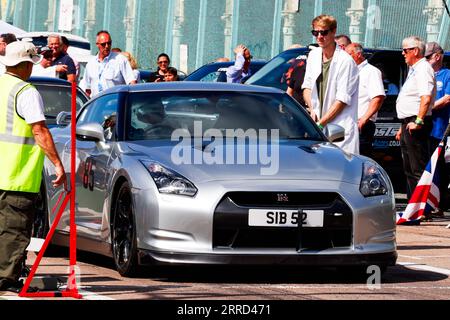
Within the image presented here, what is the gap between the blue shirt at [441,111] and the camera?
16.8m

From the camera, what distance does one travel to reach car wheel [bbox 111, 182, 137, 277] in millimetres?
10125

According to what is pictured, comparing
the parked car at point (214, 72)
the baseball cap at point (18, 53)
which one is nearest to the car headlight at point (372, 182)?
the baseball cap at point (18, 53)

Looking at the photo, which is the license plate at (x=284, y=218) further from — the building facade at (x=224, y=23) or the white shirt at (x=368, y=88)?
the building facade at (x=224, y=23)

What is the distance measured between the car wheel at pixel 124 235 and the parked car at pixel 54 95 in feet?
20.9

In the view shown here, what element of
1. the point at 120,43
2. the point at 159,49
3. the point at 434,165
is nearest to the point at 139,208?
the point at 434,165

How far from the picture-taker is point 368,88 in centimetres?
1599

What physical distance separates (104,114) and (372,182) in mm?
2464

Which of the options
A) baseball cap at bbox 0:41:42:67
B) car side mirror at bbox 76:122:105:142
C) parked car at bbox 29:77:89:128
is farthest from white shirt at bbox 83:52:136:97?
baseball cap at bbox 0:41:42:67

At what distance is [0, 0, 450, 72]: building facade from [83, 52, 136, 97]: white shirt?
36.2ft

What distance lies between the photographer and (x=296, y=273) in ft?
35.6

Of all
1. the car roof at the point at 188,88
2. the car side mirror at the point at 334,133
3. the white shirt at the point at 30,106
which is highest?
the white shirt at the point at 30,106

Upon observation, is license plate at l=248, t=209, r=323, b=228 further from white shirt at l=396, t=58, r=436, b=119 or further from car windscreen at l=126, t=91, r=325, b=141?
white shirt at l=396, t=58, r=436, b=119
